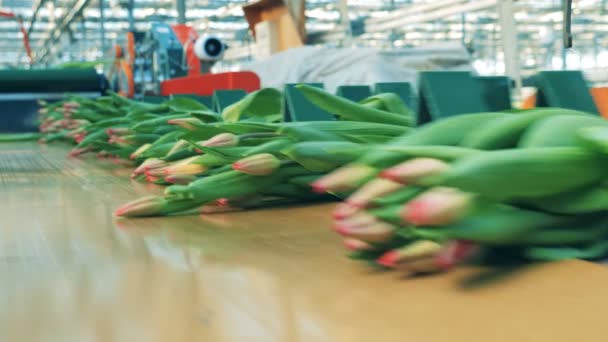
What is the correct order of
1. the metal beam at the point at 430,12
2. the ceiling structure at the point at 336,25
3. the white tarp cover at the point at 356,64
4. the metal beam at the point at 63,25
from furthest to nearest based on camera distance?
the metal beam at the point at 63,25 → the ceiling structure at the point at 336,25 → the metal beam at the point at 430,12 → the white tarp cover at the point at 356,64

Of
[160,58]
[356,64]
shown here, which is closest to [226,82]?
[356,64]

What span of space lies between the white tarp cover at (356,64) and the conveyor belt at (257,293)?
2.51m

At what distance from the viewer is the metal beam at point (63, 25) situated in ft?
49.8

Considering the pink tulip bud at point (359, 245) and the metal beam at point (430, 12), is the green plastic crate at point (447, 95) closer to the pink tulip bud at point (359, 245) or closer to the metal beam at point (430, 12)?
the pink tulip bud at point (359, 245)

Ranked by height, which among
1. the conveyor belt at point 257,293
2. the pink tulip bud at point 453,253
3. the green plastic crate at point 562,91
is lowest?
the conveyor belt at point 257,293

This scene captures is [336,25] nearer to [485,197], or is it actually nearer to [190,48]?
[190,48]

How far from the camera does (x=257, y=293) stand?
1.95 feet

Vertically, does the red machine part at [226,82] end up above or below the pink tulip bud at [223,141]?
above

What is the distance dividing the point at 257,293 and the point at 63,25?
61.6 feet

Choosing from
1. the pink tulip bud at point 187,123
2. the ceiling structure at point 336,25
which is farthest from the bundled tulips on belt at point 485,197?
the ceiling structure at point 336,25

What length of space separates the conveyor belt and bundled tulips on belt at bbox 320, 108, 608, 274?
23 mm

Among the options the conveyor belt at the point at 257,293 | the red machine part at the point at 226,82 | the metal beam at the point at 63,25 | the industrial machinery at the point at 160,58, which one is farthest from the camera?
the metal beam at the point at 63,25

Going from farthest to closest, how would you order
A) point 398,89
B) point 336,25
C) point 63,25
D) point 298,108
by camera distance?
point 63,25, point 336,25, point 398,89, point 298,108

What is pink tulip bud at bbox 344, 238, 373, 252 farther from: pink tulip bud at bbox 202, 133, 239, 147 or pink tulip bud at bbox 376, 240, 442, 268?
pink tulip bud at bbox 202, 133, 239, 147
